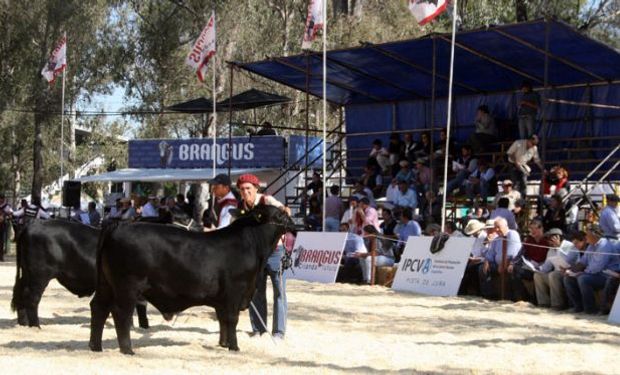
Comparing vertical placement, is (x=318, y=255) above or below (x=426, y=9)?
below

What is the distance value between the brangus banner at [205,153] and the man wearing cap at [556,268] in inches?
723

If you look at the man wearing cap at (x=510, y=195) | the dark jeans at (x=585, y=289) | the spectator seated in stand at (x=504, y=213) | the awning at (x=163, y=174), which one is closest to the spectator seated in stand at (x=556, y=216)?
the spectator seated in stand at (x=504, y=213)

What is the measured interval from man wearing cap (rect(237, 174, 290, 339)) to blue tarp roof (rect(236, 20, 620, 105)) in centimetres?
1046

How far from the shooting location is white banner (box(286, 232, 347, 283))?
69.1 feet

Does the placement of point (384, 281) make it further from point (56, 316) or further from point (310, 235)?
point (56, 316)

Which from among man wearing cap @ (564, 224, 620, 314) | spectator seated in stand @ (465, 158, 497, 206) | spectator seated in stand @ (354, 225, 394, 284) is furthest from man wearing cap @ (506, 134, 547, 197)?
man wearing cap @ (564, 224, 620, 314)

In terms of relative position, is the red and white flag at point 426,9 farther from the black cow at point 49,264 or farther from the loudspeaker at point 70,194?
the loudspeaker at point 70,194

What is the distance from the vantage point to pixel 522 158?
76.1 feet

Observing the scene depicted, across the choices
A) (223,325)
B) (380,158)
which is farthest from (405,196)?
(223,325)

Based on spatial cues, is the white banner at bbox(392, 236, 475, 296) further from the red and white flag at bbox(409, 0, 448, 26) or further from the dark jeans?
the red and white flag at bbox(409, 0, 448, 26)

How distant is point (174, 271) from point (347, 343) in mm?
2445

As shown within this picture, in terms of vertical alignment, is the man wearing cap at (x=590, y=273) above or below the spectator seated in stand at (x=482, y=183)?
below

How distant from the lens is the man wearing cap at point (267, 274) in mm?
11664

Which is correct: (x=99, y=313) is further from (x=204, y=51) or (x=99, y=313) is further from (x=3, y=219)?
(x=3, y=219)
